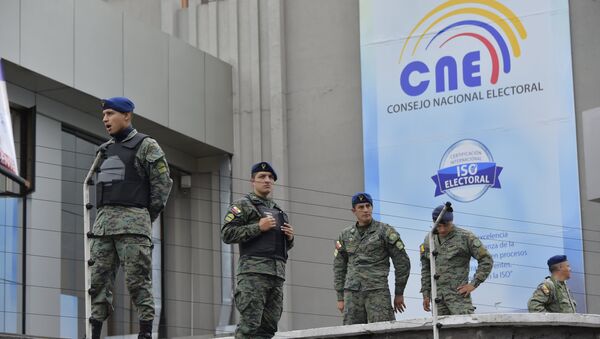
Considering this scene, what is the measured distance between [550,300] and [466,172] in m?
4.53

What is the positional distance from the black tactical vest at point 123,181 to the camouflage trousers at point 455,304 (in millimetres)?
3560

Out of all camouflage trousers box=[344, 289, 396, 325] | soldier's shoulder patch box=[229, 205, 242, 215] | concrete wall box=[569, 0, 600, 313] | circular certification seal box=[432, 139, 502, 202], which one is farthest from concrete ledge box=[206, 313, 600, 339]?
circular certification seal box=[432, 139, 502, 202]

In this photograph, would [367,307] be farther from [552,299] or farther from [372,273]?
[552,299]

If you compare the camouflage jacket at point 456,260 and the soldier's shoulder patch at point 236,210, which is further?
the camouflage jacket at point 456,260

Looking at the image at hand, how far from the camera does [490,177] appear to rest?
55.5 ft

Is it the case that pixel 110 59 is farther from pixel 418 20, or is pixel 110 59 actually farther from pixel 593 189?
pixel 593 189

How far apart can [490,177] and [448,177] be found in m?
0.59

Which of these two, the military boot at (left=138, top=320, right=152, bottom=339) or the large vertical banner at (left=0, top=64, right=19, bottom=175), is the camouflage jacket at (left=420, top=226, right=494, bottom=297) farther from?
the large vertical banner at (left=0, top=64, right=19, bottom=175)

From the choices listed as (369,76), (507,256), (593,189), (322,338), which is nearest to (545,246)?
(507,256)

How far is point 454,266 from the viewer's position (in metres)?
12.4

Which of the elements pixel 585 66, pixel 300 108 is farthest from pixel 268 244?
pixel 300 108

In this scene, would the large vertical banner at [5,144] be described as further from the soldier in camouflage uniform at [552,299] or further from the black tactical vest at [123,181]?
the soldier in camouflage uniform at [552,299]

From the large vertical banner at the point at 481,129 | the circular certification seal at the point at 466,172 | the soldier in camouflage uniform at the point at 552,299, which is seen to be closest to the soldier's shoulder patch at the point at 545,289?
the soldier in camouflage uniform at the point at 552,299

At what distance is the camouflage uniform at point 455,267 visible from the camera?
12.2 metres
